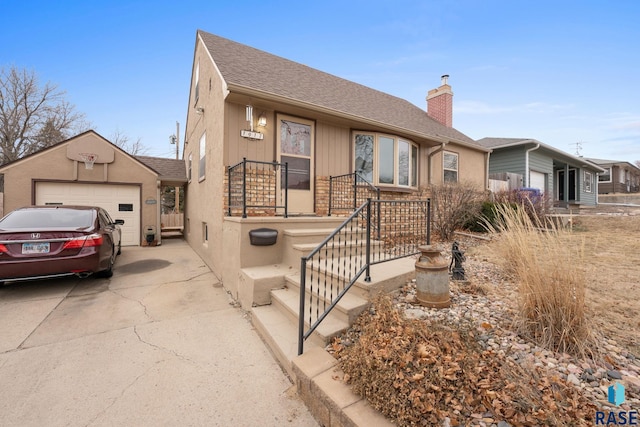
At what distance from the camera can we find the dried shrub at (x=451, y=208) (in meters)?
6.66

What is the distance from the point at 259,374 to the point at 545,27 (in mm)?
10576

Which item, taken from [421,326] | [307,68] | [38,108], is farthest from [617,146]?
[38,108]

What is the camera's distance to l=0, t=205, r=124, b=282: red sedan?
13.4ft

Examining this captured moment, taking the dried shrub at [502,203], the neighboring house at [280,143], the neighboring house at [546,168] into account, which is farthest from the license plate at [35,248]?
the neighboring house at [546,168]

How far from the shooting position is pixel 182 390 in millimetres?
2270

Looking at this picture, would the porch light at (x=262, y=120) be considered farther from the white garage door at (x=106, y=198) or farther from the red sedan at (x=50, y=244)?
the white garage door at (x=106, y=198)

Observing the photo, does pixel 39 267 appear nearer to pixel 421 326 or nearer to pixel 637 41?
pixel 421 326

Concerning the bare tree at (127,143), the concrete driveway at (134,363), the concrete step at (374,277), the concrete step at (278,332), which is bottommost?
the concrete driveway at (134,363)

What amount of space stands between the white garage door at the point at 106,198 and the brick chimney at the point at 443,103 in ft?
43.6

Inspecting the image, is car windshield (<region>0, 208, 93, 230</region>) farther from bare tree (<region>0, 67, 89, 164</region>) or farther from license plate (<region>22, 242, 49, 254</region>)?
bare tree (<region>0, 67, 89, 164</region>)

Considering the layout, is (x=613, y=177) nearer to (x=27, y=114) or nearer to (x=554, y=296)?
(x=554, y=296)

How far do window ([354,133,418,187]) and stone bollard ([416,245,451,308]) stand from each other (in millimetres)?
4704

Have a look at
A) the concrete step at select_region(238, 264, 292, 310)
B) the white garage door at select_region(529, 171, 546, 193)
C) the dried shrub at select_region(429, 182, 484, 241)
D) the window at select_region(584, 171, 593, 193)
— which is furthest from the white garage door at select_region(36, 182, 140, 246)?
the window at select_region(584, 171, 593, 193)

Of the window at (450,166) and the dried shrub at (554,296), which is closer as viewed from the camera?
the dried shrub at (554,296)
